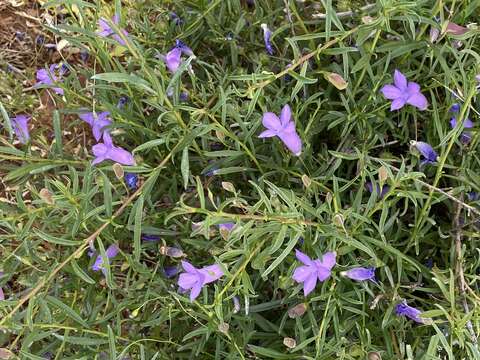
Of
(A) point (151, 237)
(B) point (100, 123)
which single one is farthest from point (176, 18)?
(A) point (151, 237)

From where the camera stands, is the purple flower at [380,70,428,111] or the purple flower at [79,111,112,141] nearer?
the purple flower at [380,70,428,111]

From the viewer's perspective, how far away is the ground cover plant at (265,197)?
1412mm

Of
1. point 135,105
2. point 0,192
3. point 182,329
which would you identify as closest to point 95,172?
point 135,105

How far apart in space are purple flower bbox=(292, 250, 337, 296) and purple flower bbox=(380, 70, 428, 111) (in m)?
0.44

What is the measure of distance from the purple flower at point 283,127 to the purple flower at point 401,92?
259 millimetres

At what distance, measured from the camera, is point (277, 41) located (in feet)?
6.51

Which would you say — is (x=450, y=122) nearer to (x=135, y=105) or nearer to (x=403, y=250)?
(x=403, y=250)

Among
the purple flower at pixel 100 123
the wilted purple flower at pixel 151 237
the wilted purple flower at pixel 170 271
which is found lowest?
the wilted purple flower at pixel 170 271

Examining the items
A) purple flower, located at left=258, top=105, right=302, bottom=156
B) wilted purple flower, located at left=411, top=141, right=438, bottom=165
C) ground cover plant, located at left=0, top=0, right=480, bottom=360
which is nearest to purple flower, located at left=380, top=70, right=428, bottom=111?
ground cover plant, located at left=0, top=0, right=480, bottom=360

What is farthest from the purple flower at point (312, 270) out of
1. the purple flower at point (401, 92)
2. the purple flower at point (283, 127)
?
the purple flower at point (401, 92)

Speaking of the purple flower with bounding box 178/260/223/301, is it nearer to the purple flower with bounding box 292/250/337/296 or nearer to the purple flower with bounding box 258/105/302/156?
the purple flower with bounding box 292/250/337/296

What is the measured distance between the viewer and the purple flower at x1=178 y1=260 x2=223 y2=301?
4.62 feet

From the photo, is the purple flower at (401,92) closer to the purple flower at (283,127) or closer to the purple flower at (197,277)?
the purple flower at (283,127)

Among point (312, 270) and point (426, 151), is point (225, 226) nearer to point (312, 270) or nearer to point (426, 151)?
point (312, 270)
